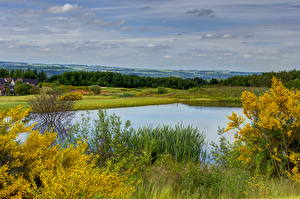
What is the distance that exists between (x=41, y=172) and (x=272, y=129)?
6.45 meters

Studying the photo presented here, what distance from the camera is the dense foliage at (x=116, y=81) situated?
220ft


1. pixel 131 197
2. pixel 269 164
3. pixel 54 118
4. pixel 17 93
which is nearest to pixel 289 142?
pixel 269 164

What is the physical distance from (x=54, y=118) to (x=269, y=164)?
13911 millimetres

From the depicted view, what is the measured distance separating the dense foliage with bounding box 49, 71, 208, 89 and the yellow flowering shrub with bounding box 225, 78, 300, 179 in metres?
57.5

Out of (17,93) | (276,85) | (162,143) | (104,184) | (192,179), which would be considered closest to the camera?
(104,184)

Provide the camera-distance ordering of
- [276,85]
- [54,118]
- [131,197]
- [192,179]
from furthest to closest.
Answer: [54,118], [276,85], [192,179], [131,197]

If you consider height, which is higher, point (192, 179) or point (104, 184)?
point (104, 184)

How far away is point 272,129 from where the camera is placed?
378 inches

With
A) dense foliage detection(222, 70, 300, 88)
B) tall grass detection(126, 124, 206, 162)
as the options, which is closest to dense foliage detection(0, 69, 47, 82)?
dense foliage detection(222, 70, 300, 88)

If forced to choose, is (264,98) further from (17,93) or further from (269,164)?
(17,93)

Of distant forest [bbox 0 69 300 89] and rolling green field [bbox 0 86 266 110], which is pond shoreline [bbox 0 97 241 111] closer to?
rolling green field [bbox 0 86 266 110]

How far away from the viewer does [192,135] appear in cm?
1306

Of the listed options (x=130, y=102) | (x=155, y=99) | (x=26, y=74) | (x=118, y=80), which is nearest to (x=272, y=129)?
(x=130, y=102)

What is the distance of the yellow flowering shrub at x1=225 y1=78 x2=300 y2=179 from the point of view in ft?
30.7
